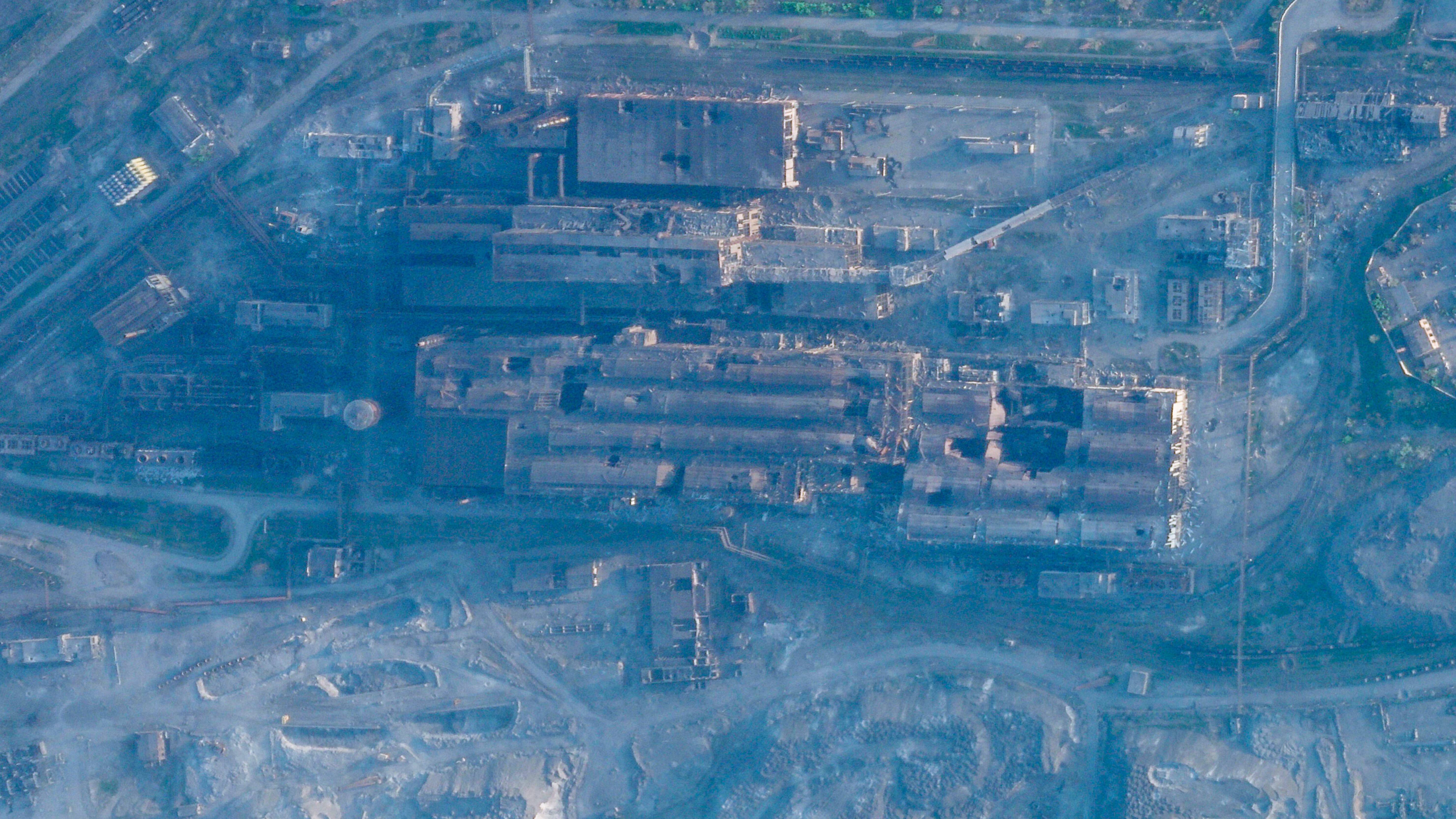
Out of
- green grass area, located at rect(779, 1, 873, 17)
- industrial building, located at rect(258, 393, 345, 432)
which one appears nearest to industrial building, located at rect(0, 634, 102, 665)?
industrial building, located at rect(258, 393, 345, 432)

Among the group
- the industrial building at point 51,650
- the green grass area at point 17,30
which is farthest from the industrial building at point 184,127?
the industrial building at point 51,650

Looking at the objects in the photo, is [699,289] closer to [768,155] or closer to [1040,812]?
[768,155]

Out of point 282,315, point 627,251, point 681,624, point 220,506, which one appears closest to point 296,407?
point 282,315

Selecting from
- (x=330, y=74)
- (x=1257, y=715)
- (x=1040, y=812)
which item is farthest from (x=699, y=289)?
(x=1257, y=715)

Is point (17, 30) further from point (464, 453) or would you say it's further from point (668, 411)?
point (668, 411)

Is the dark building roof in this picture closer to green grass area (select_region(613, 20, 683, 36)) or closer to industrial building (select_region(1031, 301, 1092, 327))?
green grass area (select_region(613, 20, 683, 36))

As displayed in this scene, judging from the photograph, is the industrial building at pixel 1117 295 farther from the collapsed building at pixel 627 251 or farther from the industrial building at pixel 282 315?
the industrial building at pixel 282 315
